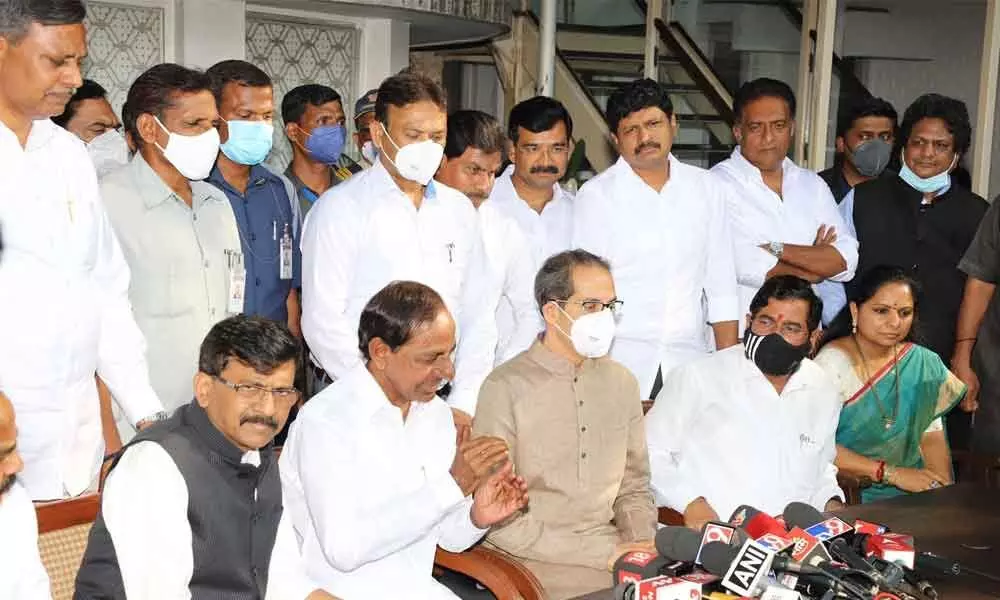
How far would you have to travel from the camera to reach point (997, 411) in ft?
15.1

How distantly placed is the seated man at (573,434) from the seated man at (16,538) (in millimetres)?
1448

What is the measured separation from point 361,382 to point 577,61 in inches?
279

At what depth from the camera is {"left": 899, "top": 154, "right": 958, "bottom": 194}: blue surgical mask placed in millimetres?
4984

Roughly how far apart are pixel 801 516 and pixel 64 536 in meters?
1.53

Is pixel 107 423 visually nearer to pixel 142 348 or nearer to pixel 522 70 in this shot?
pixel 142 348

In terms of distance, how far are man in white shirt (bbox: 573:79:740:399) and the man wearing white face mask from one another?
1.42 m

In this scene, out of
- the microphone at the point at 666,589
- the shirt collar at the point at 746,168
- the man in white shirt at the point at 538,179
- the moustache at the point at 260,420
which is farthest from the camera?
the shirt collar at the point at 746,168

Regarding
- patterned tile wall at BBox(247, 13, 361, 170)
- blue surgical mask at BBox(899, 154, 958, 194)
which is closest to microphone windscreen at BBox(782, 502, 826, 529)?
blue surgical mask at BBox(899, 154, 958, 194)

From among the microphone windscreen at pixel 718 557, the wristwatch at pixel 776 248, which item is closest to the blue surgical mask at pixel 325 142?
the wristwatch at pixel 776 248

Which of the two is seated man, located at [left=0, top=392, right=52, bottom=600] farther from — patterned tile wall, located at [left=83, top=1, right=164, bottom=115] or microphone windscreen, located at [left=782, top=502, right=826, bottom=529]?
patterned tile wall, located at [left=83, top=1, right=164, bottom=115]

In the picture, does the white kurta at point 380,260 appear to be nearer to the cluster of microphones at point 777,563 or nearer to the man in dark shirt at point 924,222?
the cluster of microphones at point 777,563

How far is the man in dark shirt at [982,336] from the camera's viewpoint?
4.62 meters

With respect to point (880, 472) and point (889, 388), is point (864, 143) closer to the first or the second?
point (889, 388)

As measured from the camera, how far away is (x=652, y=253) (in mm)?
4465
